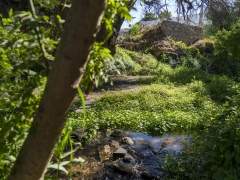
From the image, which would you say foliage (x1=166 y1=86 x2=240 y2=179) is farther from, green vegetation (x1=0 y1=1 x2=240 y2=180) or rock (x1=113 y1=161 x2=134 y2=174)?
rock (x1=113 y1=161 x2=134 y2=174)

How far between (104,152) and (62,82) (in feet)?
13.6

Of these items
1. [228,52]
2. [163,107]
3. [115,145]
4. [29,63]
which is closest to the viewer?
[29,63]

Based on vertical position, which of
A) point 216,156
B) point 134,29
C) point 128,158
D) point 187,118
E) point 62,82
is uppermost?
point 134,29

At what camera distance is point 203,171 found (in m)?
3.61

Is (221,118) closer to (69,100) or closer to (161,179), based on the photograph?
(161,179)

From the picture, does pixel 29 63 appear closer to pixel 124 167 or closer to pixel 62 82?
pixel 62 82

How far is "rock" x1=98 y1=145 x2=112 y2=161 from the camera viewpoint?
15.6ft

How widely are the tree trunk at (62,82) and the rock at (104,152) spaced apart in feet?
12.5

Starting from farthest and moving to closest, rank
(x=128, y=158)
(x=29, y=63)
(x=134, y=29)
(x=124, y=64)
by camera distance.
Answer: (x=134, y=29) → (x=124, y=64) → (x=128, y=158) → (x=29, y=63)

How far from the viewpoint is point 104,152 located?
4.92 meters

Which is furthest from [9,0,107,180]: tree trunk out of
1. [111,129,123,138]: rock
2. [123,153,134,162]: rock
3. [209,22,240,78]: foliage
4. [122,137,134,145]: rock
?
[209,22,240,78]: foliage

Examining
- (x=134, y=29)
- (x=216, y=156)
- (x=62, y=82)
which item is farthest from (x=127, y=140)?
(x=134, y=29)

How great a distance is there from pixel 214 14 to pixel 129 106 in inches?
316

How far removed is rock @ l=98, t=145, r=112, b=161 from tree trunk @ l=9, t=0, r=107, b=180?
381 centimetres
